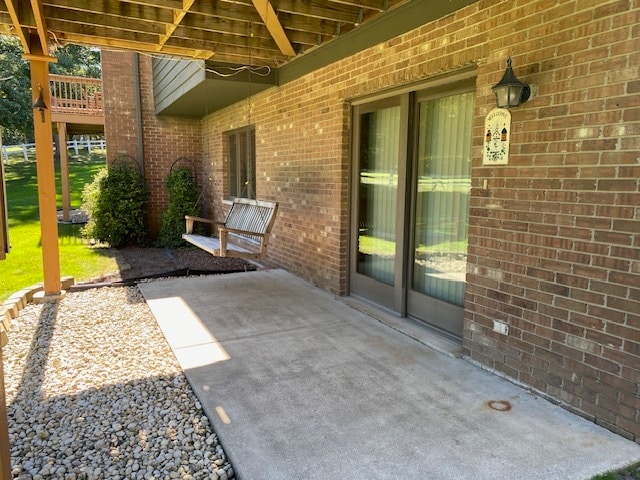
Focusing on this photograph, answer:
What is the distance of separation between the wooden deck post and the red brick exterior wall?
476cm

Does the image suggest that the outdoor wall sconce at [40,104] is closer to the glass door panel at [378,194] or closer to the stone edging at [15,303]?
the stone edging at [15,303]

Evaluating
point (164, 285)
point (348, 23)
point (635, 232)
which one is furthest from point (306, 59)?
point (635, 232)

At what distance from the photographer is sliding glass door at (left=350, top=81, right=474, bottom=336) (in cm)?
393

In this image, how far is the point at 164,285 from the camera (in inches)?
239

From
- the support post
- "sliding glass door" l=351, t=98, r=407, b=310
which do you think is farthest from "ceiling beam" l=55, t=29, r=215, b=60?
the support post

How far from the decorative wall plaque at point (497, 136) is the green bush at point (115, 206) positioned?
25.7 ft

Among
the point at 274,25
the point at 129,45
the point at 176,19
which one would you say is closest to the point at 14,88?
the point at 129,45

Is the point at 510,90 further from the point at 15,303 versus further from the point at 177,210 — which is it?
the point at 177,210

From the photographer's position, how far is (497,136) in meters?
3.24

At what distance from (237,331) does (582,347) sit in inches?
111

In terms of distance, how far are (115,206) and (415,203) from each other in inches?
275

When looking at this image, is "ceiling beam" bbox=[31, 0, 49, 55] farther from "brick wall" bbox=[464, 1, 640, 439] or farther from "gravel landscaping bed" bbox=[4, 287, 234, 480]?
"brick wall" bbox=[464, 1, 640, 439]

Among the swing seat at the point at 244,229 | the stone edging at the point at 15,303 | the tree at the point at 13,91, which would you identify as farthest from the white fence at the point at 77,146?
the swing seat at the point at 244,229

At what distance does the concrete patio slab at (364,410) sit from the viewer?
2.31 meters
